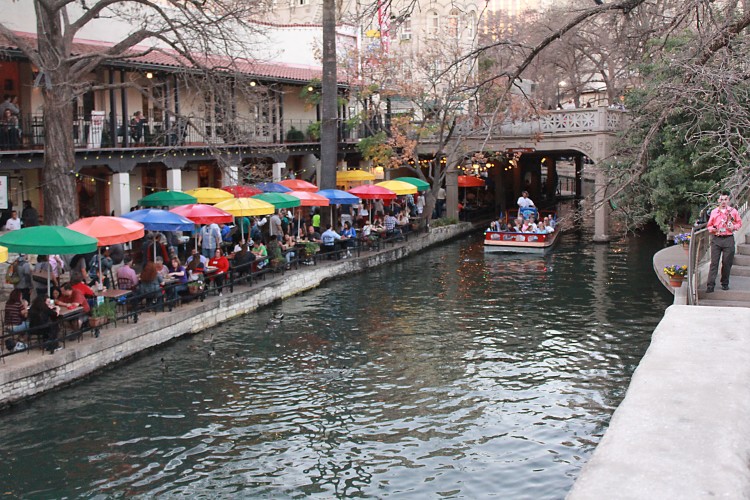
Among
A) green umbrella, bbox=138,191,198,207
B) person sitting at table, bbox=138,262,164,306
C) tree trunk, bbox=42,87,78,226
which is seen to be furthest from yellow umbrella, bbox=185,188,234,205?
person sitting at table, bbox=138,262,164,306

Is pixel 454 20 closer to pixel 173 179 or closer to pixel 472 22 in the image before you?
pixel 173 179

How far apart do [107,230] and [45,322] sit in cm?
299

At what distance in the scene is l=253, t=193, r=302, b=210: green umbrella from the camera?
25.8m

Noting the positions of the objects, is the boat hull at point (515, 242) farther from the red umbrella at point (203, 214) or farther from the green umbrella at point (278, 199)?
the red umbrella at point (203, 214)

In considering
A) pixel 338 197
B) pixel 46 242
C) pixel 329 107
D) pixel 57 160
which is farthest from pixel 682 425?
pixel 329 107

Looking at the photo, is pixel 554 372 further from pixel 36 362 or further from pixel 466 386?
pixel 36 362

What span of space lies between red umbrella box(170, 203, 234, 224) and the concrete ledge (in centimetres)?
1875

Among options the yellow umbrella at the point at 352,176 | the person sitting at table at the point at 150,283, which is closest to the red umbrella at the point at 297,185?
the yellow umbrella at the point at 352,176

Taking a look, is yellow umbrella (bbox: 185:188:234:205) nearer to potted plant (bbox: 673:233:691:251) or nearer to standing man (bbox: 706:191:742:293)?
potted plant (bbox: 673:233:691:251)

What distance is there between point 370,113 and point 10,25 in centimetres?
1580

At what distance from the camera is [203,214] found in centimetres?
2220

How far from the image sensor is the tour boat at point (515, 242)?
111 feet

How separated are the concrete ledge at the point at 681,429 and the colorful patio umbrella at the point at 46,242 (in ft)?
45.8

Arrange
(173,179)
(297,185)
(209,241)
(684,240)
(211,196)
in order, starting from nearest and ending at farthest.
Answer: (209,241) < (211,196) < (684,240) < (173,179) < (297,185)
